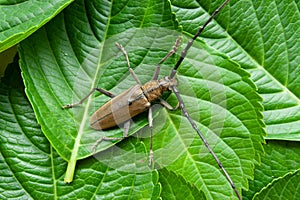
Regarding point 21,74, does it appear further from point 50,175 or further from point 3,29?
point 50,175

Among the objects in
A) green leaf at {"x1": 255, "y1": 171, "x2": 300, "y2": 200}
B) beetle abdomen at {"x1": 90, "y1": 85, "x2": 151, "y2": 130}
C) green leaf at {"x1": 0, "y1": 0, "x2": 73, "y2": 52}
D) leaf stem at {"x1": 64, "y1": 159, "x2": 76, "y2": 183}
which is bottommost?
green leaf at {"x1": 255, "y1": 171, "x2": 300, "y2": 200}

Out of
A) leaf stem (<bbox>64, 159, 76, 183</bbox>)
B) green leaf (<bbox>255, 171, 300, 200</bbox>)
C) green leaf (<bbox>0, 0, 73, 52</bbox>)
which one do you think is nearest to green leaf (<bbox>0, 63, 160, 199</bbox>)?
leaf stem (<bbox>64, 159, 76, 183</bbox>)

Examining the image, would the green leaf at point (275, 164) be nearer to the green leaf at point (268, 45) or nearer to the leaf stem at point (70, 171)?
the green leaf at point (268, 45)

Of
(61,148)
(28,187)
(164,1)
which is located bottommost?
(28,187)

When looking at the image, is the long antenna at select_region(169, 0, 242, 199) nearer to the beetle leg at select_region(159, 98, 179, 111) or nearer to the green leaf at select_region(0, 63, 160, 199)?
the beetle leg at select_region(159, 98, 179, 111)

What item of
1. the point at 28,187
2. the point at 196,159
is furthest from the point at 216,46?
the point at 28,187

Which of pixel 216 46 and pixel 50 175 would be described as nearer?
Result: pixel 50 175

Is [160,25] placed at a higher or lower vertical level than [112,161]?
higher
